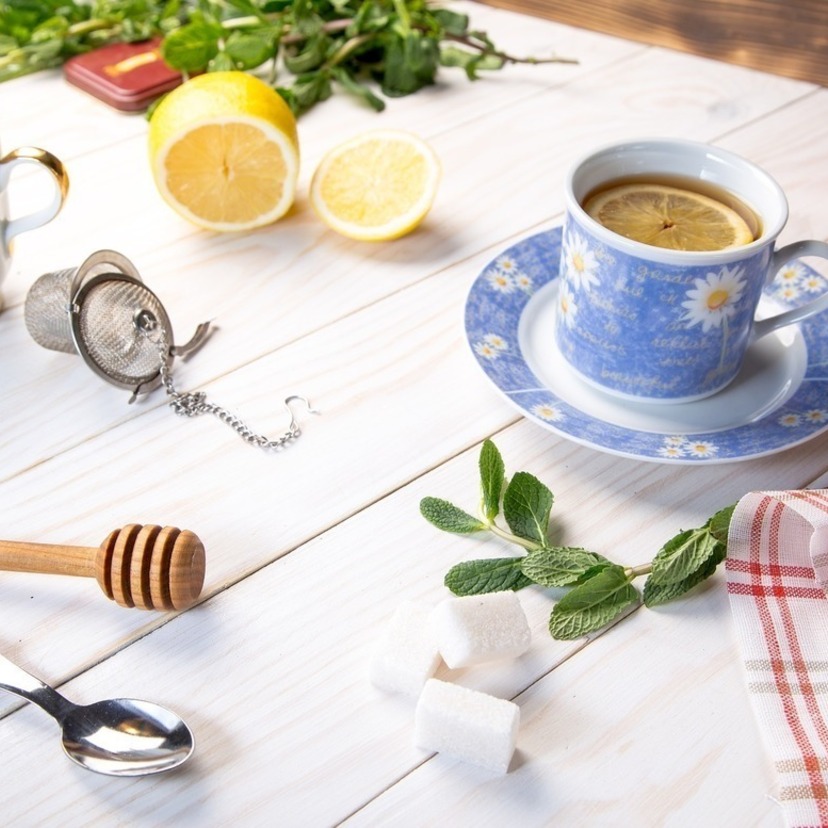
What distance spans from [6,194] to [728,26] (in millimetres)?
975

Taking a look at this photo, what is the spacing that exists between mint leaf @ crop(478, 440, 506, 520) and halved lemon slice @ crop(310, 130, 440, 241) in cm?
36

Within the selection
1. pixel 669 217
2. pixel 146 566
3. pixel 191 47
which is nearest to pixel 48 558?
pixel 146 566

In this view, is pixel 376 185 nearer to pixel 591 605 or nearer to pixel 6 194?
pixel 6 194

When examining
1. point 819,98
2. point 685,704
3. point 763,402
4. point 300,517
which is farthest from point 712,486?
point 819,98

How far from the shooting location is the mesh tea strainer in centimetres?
83

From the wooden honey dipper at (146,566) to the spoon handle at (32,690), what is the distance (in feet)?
0.23

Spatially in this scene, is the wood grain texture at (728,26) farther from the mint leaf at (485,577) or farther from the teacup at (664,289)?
the mint leaf at (485,577)

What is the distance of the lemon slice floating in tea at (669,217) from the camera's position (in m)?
0.79

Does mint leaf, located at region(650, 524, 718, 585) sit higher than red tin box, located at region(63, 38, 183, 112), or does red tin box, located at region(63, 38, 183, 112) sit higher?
red tin box, located at region(63, 38, 183, 112)

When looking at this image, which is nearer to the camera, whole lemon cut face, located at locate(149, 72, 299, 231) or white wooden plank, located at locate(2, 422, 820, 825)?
white wooden plank, located at locate(2, 422, 820, 825)

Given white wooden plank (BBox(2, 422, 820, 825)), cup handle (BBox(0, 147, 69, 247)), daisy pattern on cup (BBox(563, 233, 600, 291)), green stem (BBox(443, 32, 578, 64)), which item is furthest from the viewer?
green stem (BBox(443, 32, 578, 64))

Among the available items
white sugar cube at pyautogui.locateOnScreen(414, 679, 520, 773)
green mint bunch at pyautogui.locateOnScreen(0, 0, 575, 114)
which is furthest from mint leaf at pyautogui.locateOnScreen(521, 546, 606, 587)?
green mint bunch at pyautogui.locateOnScreen(0, 0, 575, 114)

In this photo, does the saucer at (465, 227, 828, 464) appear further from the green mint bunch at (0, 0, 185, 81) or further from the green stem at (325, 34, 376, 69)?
the green mint bunch at (0, 0, 185, 81)

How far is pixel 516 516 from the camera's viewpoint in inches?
28.7
